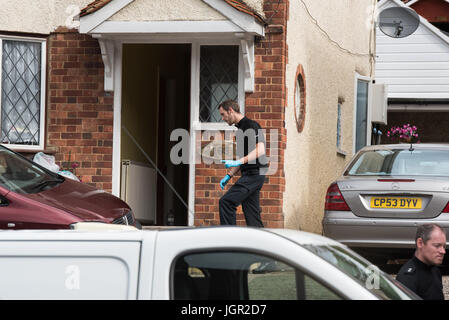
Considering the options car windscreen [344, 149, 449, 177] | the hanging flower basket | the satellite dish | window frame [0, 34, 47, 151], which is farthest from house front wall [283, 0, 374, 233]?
the hanging flower basket

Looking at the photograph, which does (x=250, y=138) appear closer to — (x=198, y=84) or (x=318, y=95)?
(x=198, y=84)

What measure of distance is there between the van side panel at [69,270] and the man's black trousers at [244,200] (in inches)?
233

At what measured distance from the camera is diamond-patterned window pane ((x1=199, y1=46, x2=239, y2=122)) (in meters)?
12.2

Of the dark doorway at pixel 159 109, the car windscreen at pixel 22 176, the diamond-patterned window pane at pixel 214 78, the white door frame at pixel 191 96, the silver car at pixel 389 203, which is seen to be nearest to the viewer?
the car windscreen at pixel 22 176

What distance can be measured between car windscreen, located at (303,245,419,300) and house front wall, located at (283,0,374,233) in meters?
8.29

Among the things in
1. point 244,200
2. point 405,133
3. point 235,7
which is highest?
point 235,7

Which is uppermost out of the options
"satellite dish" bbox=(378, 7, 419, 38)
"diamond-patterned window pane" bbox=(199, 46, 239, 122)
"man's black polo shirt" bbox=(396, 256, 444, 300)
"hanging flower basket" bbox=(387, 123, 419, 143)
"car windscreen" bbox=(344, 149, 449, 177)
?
"satellite dish" bbox=(378, 7, 419, 38)

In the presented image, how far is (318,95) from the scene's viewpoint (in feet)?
48.3

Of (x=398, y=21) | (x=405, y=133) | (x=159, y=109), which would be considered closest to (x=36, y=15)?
(x=159, y=109)

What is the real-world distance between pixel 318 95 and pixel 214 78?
2981 mm

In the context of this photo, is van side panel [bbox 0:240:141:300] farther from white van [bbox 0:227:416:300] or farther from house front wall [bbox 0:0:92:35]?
house front wall [bbox 0:0:92:35]

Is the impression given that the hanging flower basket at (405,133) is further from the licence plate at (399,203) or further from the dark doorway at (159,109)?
the licence plate at (399,203)

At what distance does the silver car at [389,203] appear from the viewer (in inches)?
371

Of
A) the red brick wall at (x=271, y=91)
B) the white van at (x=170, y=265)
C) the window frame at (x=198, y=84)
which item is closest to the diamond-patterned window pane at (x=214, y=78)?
the window frame at (x=198, y=84)
